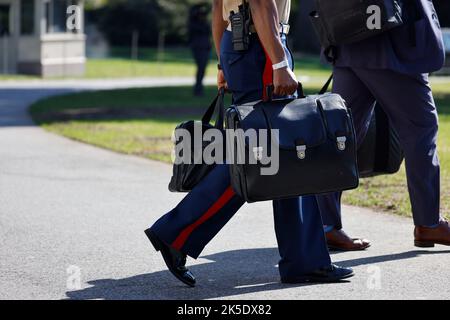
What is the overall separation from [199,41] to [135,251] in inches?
596

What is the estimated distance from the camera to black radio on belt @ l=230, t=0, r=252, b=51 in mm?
5422

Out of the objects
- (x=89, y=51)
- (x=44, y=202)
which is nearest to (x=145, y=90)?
(x=44, y=202)

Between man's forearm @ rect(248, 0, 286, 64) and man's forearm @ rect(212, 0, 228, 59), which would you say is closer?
man's forearm @ rect(248, 0, 286, 64)

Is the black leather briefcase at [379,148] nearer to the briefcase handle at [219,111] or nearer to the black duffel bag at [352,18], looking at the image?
the black duffel bag at [352,18]

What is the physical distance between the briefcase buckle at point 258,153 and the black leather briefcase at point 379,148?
147cm

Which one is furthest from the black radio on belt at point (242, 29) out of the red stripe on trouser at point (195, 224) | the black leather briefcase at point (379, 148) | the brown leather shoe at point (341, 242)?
the brown leather shoe at point (341, 242)

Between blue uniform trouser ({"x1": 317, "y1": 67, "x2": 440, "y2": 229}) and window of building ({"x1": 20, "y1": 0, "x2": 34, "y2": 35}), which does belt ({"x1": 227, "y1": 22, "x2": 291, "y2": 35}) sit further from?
window of building ({"x1": 20, "y1": 0, "x2": 34, "y2": 35})

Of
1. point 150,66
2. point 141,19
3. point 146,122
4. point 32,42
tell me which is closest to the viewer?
point 146,122

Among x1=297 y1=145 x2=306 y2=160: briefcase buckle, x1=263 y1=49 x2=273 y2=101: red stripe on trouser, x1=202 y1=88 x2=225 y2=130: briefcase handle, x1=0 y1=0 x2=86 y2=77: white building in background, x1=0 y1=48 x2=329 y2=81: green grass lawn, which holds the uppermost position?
x1=263 y1=49 x2=273 y2=101: red stripe on trouser

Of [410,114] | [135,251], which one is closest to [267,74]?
[410,114]

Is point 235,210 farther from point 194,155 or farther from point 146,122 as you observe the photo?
point 146,122

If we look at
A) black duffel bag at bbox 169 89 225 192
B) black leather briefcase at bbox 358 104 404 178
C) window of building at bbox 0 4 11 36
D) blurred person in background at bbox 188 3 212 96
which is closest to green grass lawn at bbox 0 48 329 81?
window of building at bbox 0 4 11 36

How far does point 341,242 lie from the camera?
6.52 meters

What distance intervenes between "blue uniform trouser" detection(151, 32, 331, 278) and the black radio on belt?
4cm
